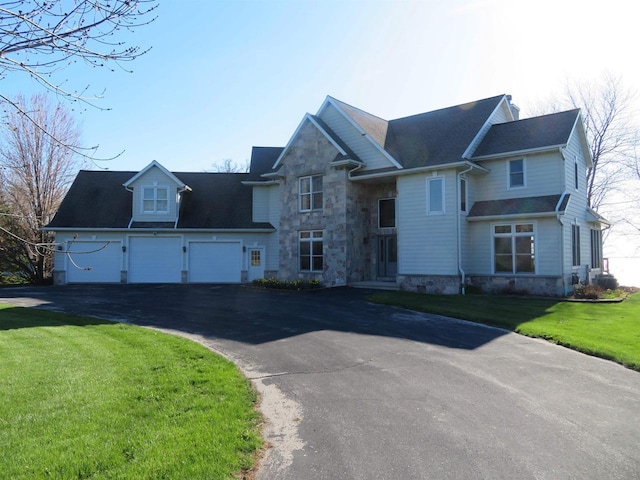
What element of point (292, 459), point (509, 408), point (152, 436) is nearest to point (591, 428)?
point (509, 408)

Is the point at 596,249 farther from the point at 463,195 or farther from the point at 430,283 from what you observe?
the point at 430,283

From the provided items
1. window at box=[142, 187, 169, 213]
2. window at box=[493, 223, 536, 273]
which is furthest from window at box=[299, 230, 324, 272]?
window at box=[142, 187, 169, 213]

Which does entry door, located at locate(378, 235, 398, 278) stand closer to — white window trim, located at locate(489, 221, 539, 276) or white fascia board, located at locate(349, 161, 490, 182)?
white fascia board, located at locate(349, 161, 490, 182)

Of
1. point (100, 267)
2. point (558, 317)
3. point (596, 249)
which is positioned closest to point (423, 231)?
point (558, 317)

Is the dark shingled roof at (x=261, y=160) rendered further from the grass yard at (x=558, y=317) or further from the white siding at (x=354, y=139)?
the grass yard at (x=558, y=317)

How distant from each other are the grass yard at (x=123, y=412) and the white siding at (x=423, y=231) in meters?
12.2

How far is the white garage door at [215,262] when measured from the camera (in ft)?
81.8

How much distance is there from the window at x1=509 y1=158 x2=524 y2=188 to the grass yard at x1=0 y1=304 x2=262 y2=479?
1543cm

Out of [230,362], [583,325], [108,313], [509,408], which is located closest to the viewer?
[509,408]

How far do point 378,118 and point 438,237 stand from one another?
9.52 m

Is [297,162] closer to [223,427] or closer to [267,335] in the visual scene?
[267,335]

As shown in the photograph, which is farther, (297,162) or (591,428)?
(297,162)

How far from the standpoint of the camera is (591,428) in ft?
16.5

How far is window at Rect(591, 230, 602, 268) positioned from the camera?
2194 cm
